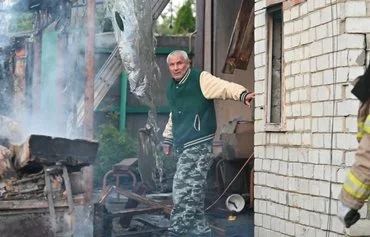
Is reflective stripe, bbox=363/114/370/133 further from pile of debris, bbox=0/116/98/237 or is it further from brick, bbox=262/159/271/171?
pile of debris, bbox=0/116/98/237

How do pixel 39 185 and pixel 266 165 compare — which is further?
pixel 266 165

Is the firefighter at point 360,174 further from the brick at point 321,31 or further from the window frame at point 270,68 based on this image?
the window frame at point 270,68

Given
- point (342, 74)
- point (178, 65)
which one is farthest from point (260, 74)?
point (342, 74)

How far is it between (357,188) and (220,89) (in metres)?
3.75

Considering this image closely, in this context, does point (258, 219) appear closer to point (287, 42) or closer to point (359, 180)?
point (287, 42)

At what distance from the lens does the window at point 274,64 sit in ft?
25.9

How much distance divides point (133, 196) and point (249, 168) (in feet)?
7.22

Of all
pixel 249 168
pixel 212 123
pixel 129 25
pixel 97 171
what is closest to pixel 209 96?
pixel 212 123

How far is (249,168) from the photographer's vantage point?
10406mm

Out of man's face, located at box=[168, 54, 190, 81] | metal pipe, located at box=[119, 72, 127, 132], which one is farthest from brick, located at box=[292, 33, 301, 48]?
metal pipe, located at box=[119, 72, 127, 132]

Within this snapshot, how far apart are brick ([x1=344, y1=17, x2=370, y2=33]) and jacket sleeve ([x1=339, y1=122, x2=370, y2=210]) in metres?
2.43

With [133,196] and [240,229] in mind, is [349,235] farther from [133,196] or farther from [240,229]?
[133,196]

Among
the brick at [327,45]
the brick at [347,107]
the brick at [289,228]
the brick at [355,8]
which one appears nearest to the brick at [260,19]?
the brick at [327,45]

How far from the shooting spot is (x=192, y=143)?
779cm
